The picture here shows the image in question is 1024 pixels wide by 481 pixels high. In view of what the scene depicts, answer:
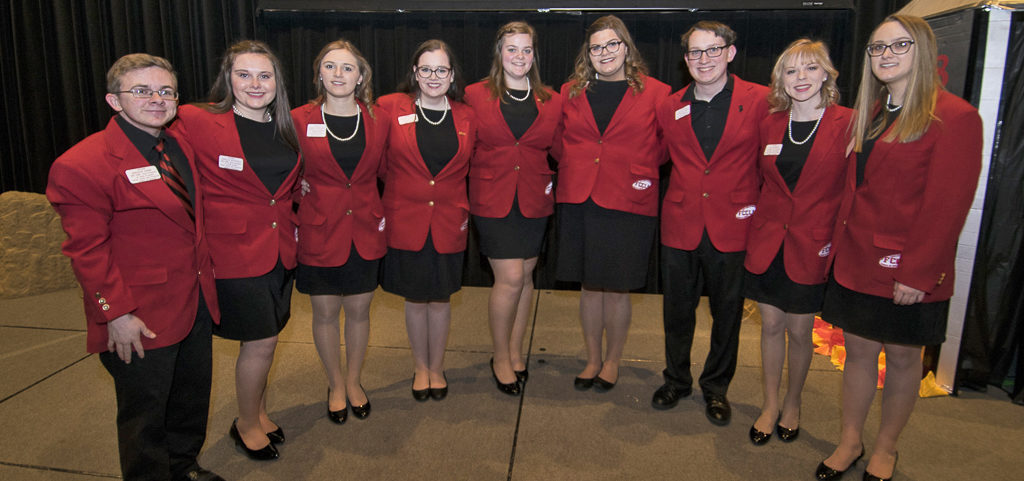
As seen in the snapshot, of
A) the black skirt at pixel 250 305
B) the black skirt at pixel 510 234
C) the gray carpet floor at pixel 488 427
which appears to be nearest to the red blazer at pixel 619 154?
the black skirt at pixel 510 234

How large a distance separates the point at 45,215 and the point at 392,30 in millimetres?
3278

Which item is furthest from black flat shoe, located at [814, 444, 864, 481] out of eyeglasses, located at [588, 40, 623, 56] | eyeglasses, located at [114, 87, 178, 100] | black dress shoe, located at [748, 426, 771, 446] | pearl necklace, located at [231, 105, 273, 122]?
eyeglasses, located at [114, 87, 178, 100]

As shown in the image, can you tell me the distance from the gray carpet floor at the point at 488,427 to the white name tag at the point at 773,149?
130cm

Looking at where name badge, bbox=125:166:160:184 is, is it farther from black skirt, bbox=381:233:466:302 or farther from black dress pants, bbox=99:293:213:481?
black skirt, bbox=381:233:466:302

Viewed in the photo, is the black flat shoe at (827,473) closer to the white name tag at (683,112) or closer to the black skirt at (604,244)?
the black skirt at (604,244)

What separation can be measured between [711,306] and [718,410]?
0.50 metres

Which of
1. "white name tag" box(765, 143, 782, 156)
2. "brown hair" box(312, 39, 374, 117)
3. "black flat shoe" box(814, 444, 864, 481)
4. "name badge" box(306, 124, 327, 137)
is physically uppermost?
"brown hair" box(312, 39, 374, 117)

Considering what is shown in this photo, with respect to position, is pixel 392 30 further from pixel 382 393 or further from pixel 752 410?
pixel 752 410

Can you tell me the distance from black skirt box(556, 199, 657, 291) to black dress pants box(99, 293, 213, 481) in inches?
63.9

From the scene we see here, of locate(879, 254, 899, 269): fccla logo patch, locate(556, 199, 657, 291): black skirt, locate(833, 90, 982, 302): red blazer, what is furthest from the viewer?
locate(556, 199, 657, 291): black skirt

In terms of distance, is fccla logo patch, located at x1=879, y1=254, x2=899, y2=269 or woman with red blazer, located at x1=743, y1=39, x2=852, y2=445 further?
woman with red blazer, located at x1=743, y1=39, x2=852, y2=445

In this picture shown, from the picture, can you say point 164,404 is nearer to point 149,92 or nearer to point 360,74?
point 149,92

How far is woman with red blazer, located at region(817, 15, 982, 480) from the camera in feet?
6.39

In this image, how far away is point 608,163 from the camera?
2754 mm
